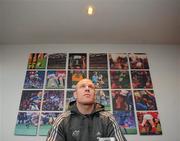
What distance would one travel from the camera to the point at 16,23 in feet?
8.04

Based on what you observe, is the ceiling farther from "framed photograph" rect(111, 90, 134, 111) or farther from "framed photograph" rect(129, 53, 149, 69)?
"framed photograph" rect(111, 90, 134, 111)

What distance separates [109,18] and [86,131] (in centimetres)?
128

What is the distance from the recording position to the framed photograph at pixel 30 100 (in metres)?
2.37

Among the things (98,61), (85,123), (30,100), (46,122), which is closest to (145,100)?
(98,61)

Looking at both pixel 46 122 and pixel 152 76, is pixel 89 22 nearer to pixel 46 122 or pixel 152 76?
pixel 152 76

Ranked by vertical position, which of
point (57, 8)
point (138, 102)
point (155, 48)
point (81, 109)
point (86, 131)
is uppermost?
point (57, 8)

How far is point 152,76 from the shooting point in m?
2.58

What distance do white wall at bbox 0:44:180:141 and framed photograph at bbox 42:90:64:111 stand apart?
309 millimetres

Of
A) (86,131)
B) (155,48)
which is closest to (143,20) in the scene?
(155,48)

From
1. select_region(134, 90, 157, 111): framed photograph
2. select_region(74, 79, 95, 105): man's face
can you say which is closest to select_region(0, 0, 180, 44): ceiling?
select_region(134, 90, 157, 111): framed photograph

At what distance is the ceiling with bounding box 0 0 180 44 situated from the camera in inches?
86.7

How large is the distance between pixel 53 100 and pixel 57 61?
500mm

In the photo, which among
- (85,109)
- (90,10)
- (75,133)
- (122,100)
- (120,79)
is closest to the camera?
(75,133)
